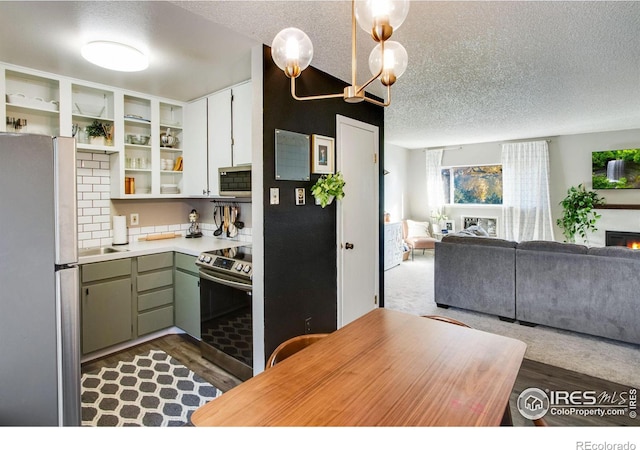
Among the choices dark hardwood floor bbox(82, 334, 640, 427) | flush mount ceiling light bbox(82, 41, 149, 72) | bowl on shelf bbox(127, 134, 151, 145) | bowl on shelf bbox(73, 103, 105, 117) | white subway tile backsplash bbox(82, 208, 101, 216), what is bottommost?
dark hardwood floor bbox(82, 334, 640, 427)

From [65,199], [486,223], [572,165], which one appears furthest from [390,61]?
[486,223]

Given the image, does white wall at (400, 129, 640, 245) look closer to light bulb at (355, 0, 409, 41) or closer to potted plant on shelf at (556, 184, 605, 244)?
potted plant on shelf at (556, 184, 605, 244)

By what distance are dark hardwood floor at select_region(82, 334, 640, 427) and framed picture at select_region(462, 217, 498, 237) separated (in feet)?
14.9

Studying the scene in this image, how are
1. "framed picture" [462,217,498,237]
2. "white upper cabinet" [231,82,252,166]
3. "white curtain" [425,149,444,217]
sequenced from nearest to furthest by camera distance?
"white upper cabinet" [231,82,252,166] → "framed picture" [462,217,498,237] → "white curtain" [425,149,444,217]

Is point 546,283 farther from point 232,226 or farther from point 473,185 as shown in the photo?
point 473,185

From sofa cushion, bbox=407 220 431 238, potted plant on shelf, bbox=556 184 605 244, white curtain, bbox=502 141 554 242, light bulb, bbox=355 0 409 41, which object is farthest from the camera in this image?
sofa cushion, bbox=407 220 431 238

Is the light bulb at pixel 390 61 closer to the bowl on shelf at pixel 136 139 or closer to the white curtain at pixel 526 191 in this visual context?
the bowl on shelf at pixel 136 139

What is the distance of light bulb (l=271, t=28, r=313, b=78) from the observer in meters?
1.33

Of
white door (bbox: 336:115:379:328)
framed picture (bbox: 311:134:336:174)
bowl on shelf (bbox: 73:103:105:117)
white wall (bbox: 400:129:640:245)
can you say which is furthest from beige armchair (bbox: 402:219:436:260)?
bowl on shelf (bbox: 73:103:105:117)

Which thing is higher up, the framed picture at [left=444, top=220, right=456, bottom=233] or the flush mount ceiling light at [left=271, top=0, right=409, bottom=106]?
the flush mount ceiling light at [left=271, top=0, right=409, bottom=106]

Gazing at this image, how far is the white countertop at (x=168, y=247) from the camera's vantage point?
108 inches

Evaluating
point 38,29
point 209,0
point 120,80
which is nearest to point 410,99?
point 209,0

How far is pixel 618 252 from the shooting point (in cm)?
300

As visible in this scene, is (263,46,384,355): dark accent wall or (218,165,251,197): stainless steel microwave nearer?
(263,46,384,355): dark accent wall
